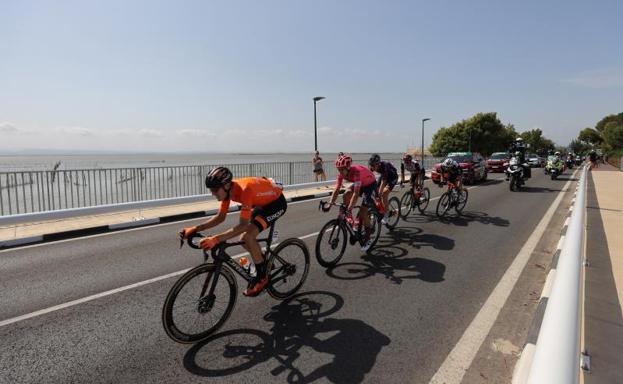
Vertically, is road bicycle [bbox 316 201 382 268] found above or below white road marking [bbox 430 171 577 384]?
above

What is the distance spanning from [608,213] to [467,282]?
812cm

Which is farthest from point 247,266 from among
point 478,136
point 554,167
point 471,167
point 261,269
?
point 478,136

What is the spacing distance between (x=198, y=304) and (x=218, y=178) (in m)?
1.36

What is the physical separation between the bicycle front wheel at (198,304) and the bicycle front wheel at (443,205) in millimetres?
7860

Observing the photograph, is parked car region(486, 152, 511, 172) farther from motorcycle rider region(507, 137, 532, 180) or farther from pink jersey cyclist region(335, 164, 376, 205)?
pink jersey cyclist region(335, 164, 376, 205)

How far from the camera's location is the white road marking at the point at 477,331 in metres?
3.17

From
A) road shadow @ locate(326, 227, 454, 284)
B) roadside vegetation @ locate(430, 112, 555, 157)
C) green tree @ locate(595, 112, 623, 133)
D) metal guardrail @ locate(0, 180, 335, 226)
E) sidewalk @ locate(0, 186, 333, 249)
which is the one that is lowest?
road shadow @ locate(326, 227, 454, 284)

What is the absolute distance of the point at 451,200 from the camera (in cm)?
1070

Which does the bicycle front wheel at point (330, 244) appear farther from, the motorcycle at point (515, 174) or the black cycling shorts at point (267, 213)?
the motorcycle at point (515, 174)

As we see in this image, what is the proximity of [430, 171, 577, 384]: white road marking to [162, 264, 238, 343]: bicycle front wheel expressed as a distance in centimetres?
225

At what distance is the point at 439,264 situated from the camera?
615 cm

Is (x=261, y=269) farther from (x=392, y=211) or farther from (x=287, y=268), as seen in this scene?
(x=392, y=211)

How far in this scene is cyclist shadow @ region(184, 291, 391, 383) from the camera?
321 centimetres

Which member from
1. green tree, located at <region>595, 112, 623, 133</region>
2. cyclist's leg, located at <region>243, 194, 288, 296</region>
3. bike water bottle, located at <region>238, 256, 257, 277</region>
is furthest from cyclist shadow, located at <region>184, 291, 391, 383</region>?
green tree, located at <region>595, 112, 623, 133</region>
